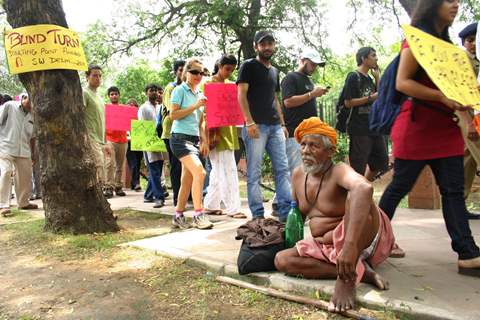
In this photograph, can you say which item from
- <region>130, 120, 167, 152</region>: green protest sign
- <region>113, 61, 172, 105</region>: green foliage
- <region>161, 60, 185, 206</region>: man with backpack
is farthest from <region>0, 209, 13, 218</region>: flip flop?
<region>113, 61, 172, 105</region>: green foliage

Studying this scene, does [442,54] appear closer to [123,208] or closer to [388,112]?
[388,112]

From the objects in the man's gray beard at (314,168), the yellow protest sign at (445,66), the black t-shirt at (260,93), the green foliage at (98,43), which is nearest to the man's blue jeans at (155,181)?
the black t-shirt at (260,93)

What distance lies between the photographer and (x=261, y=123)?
15.8ft

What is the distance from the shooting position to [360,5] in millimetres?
14695

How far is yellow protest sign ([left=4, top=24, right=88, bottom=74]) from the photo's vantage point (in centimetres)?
474

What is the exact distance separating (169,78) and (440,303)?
613 inches

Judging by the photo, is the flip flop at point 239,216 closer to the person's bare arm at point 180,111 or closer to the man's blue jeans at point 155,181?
the person's bare arm at point 180,111

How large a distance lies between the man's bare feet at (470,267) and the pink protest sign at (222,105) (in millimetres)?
3117

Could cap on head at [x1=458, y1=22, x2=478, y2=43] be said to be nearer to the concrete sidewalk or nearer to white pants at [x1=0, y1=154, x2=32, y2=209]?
the concrete sidewalk

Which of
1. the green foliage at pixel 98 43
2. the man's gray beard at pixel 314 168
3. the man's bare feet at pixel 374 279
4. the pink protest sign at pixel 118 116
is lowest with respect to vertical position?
the man's bare feet at pixel 374 279

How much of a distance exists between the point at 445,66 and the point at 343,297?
147 centimetres

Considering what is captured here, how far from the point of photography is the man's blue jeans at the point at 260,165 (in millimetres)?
4789

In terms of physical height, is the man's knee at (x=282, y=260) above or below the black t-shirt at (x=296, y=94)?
below

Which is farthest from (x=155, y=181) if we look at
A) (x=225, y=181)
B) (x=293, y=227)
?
(x=293, y=227)
